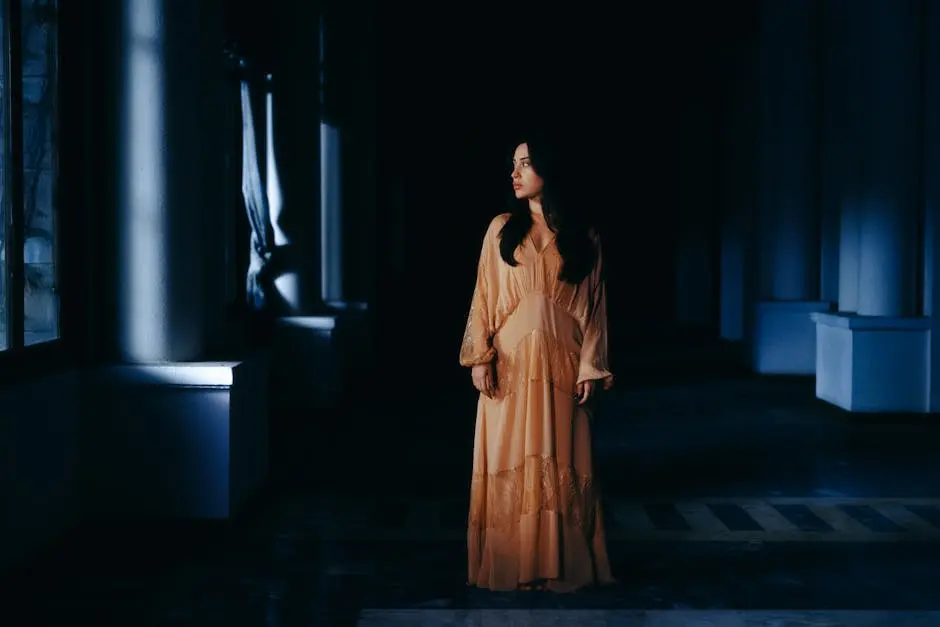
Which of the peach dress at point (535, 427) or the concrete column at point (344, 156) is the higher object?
the concrete column at point (344, 156)

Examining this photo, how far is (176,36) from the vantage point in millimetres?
6312

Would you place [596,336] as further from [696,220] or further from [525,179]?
[696,220]

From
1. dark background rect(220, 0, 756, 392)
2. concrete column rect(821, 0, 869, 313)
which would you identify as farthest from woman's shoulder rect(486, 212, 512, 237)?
dark background rect(220, 0, 756, 392)

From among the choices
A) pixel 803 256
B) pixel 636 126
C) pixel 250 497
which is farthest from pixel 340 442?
pixel 636 126

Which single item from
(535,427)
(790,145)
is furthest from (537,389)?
(790,145)

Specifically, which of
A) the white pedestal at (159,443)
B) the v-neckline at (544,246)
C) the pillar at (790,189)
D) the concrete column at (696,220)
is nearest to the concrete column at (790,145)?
the pillar at (790,189)

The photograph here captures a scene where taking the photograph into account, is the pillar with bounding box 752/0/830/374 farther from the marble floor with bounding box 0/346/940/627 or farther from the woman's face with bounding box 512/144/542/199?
the woman's face with bounding box 512/144/542/199

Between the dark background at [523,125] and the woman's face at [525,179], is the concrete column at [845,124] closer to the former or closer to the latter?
the dark background at [523,125]

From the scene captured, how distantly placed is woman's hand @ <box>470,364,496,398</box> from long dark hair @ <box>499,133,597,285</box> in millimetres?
418

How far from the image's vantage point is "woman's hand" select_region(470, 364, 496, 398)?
16.2 ft

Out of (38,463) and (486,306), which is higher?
(486,306)

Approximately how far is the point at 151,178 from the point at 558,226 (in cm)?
236

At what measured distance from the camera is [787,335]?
1442cm

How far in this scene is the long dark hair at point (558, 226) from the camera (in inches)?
194
